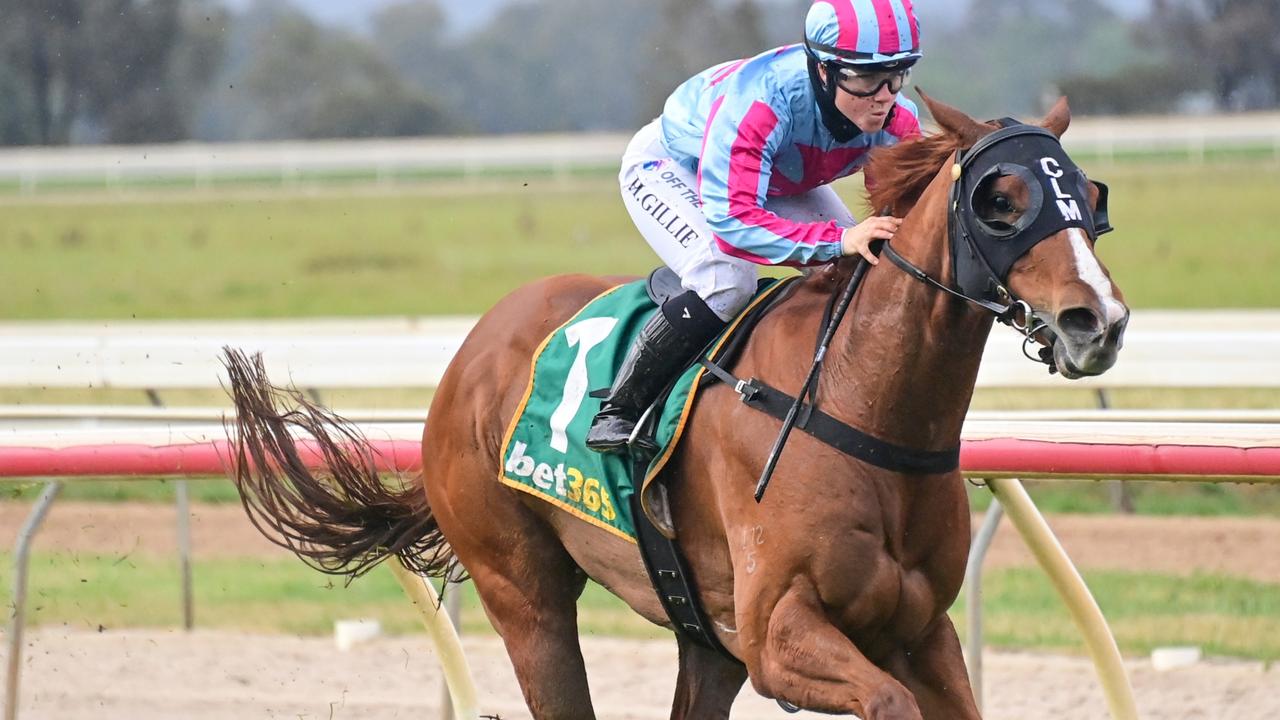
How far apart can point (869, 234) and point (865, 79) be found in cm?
31

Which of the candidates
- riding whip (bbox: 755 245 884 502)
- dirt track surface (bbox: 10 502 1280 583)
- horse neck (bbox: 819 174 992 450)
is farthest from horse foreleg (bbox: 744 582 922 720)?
dirt track surface (bbox: 10 502 1280 583)

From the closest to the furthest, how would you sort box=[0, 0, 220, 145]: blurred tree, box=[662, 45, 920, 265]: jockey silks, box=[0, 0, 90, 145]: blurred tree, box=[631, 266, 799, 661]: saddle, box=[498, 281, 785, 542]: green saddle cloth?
box=[662, 45, 920, 265]: jockey silks → box=[631, 266, 799, 661]: saddle → box=[498, 281, 785, 542]: green saddle cloth → box=[0, 0, 90, 145]: blurred tree → box=[0, 0, 220, 145]: blurred tree

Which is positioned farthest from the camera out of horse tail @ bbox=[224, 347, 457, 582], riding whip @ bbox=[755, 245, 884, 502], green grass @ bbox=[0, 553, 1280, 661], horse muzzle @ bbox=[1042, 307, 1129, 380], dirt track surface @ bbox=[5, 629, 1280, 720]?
green grass @ bbox=[0, 553, 1280, 661]

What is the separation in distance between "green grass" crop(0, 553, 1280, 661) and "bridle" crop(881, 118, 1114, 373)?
307 centimetres

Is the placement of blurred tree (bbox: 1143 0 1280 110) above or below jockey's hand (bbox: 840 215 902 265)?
below

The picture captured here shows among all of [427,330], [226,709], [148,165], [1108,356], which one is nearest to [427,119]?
[148,165]

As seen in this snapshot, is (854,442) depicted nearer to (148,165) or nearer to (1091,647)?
(1091,647)

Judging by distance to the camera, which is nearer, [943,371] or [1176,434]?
[943,371]

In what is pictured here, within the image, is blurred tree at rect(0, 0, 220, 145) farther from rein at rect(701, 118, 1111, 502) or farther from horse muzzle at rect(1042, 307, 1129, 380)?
horse muzzle at rect(1042, 307, 1129, 380)

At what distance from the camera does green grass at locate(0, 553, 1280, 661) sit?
591 centimetres

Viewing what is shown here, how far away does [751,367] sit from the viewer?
11.1 feet

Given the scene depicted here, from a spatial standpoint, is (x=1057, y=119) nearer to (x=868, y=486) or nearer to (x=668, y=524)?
(x=868, y=486)

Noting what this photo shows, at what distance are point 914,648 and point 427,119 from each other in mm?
37210

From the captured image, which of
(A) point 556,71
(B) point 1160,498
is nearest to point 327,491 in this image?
(B) point 1160,498
